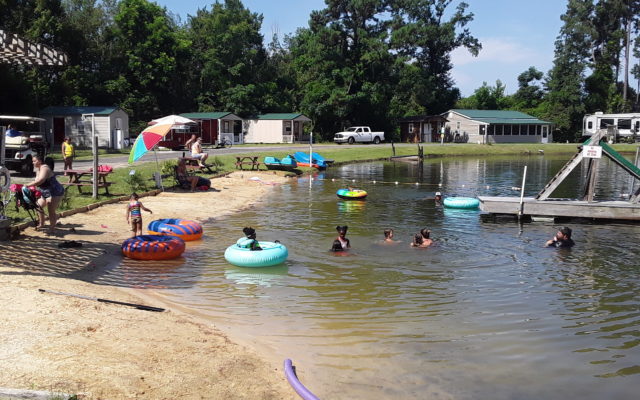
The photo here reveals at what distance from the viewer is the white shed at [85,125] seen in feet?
143

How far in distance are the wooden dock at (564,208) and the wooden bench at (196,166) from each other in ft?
42.1

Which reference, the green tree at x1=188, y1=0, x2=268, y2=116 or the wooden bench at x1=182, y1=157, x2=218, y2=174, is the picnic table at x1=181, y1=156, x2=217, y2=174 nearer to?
the wooden bench at x1=182, y1=157, x2=218, y2=174

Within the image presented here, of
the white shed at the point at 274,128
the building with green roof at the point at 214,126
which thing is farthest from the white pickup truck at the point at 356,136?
the building with green roof at the point at 214,126

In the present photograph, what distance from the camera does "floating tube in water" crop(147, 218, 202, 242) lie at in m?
14.8

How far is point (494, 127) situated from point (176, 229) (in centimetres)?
6106

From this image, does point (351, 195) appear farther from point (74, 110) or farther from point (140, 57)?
point (140, 57)

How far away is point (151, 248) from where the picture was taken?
12.6 meters

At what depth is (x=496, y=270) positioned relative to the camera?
1291 centimetres

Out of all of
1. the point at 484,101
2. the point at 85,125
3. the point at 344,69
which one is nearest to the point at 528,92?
the point at 484,101

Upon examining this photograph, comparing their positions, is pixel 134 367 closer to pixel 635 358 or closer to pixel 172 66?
pixel 635 358

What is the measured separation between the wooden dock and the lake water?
0.48m

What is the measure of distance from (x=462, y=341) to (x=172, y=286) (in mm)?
5561

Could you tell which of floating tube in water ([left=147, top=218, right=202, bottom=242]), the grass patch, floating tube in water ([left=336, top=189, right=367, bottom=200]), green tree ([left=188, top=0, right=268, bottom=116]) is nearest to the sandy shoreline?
floating tube in water ([left=147, top=218, right=202, bottom=242])

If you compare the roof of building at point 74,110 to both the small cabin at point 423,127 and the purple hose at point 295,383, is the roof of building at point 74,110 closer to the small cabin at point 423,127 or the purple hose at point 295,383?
the small cabin at point 423,127
